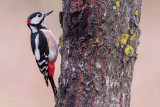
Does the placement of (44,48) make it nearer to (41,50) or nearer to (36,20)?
(41,50)

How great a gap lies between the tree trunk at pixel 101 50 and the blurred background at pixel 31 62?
121 inches

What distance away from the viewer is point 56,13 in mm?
8203

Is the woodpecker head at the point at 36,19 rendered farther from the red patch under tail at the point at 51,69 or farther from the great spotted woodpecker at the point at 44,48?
the red patch under tail at the point at 51,69

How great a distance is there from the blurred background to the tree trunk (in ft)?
10.1

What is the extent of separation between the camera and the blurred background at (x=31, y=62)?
5875 millimetres

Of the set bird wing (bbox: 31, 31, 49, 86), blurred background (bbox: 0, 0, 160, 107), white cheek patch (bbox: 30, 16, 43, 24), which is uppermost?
white cheek patch (bbox: 30, 16, 43, 24)

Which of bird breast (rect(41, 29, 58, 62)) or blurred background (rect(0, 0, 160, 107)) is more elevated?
bird breast (rect(41, 29, 58, 62))

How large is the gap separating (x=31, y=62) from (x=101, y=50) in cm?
444

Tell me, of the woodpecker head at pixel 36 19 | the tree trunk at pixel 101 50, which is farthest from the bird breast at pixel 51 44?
the tree trunk at pixel 101 50

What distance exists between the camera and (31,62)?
271 inches

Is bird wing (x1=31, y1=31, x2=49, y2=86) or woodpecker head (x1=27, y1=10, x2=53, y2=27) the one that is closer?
bird wing (x1=31, y1=31, x2=49, y2=86)

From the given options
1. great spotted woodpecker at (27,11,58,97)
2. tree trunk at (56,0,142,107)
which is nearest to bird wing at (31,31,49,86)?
great spotted woodpecker at (27,11,58,97)

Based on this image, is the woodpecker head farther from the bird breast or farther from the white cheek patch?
the bird breast

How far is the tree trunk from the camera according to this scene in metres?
2.64
